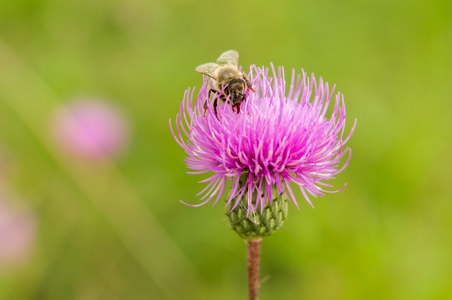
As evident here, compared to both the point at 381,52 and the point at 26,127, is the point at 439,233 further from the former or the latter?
the point at 26,127

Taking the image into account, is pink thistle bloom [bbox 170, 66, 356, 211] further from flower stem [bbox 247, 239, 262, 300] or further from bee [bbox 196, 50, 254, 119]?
flower stem [bbox 247, 239, 262, 300]

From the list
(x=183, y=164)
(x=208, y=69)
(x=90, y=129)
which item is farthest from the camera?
(x=90, y=129)

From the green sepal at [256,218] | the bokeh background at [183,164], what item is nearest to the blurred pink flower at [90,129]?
the bokeh background at [183,164]

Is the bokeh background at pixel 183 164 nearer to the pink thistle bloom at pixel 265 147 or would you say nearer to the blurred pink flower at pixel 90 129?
the blurred pink flower at pixel 90 129

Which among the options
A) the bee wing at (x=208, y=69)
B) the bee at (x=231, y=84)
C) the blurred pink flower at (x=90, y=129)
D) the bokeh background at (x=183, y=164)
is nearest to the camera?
the bee at (x=231, y=84)

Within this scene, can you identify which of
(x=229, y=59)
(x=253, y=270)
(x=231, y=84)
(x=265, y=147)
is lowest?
(x=253, y=270)

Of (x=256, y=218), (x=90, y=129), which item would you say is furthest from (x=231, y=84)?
(x=90, y=129)

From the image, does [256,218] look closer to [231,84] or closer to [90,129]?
[231,84]
